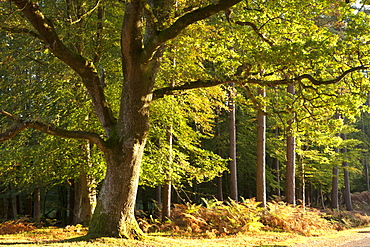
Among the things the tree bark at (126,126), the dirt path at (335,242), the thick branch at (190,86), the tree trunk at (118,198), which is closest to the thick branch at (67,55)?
the tree bark at (126,126)

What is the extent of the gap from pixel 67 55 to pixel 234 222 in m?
7.58

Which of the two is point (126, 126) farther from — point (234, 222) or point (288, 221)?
point (288, 221)

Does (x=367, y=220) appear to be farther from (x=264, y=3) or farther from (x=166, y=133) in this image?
(x=264, y=3)

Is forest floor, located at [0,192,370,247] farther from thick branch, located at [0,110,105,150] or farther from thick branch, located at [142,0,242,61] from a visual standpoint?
thick branch, located at [142,0,242,61]

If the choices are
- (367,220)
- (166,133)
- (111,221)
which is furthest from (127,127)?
(367,220)

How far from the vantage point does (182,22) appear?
6.71 metres

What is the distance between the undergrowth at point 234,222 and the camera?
1117cm

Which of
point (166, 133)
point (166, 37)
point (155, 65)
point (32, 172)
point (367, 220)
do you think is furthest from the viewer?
point (367, 220)

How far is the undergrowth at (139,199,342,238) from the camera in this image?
11172mm

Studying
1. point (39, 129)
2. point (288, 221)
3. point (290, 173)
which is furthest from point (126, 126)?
point (290, 173)

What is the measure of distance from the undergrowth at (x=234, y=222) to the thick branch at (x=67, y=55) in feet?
16.4

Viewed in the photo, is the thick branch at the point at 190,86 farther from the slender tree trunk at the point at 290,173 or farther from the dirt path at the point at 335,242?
the slender tree trunk at the point at 290,173

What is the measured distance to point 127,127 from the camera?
7.66m

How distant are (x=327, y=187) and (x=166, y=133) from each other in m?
21.5
